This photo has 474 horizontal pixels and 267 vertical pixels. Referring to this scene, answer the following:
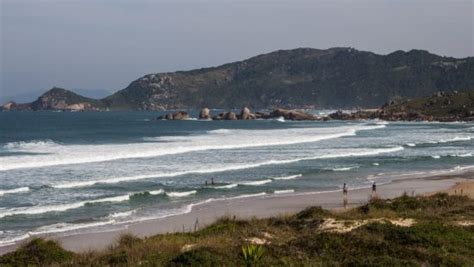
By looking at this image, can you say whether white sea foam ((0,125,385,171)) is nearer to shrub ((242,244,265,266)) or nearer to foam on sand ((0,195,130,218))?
foam on sand ((0,195,130,218))

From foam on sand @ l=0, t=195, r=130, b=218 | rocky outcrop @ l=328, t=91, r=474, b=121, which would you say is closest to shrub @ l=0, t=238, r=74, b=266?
foam on sand @ l=0, t=195, r=130, b=218

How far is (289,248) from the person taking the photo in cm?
1363

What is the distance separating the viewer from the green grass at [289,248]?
12.4 metres

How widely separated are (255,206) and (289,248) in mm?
12526

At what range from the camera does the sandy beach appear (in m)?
19.9

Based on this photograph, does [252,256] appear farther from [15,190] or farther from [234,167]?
[234,167]

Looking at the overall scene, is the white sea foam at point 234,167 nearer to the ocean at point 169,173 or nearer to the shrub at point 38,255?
the ocean at point 169,173

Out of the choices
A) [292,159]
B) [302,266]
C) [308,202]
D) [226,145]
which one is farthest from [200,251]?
[226,145]

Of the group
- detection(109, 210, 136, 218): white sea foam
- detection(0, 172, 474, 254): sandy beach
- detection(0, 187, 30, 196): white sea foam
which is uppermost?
detection(0, 187, 30, 196): white sea foam

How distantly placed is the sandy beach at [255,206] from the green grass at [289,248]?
8.28 ft

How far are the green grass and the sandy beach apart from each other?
252 centimetres

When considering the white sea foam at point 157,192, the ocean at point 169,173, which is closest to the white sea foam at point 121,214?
the ocean at point 169,173

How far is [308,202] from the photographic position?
27016mm

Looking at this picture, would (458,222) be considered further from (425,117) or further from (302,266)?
(425,117)
